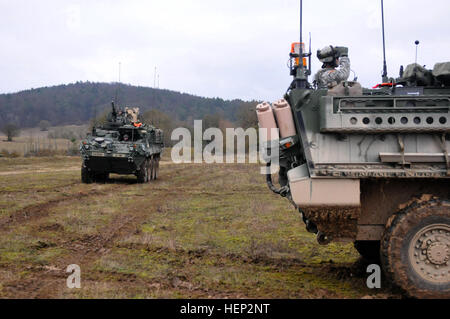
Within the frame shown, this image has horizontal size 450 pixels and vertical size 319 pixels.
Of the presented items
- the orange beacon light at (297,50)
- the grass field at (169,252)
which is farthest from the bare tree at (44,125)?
the orange beacon light at (297,50)

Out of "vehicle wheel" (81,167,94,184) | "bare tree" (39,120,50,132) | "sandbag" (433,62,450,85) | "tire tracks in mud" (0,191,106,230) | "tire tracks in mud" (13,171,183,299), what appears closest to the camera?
"sandbag" (433,62,450,85)

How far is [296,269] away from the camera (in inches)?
249

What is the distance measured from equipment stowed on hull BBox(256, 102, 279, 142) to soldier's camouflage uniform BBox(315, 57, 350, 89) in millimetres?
972

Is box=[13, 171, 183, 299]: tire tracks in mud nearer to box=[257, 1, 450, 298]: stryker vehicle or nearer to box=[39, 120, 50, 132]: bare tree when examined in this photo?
box=[257, 1, 450, 298]: stryker vehicle

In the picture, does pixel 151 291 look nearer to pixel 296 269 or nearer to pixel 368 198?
pixel 296 269

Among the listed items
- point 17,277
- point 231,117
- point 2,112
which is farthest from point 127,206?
point 2,112

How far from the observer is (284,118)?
5.27 meters

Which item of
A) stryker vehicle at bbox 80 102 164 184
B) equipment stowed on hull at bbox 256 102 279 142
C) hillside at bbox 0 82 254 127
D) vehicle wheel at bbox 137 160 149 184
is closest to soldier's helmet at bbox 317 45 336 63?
equipment stowed on hull at bbox 256 102 279 142

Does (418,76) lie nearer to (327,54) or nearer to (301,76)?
(327,54)

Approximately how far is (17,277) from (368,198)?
4095 millimetres

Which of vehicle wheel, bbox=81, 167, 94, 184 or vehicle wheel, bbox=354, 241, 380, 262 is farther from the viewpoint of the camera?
vehicle wheel, bbox=81, 167, 94, 184

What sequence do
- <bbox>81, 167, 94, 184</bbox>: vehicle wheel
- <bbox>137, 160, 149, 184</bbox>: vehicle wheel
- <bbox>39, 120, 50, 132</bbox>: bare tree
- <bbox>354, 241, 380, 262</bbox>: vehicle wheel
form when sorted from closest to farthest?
<bbox>354, 241, 380, 262</bbox>: vehicle wheel < <bbox>81, 167, 94, 184</bbox>: vehicle wheel < <bbox>137, 160, 149, 184</bbox>: vehicle wheel < <bbox>39, 120, 50, 132</bbox>: bare tree

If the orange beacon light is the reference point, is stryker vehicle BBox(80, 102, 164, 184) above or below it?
below

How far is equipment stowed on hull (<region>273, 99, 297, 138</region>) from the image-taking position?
5250mm
